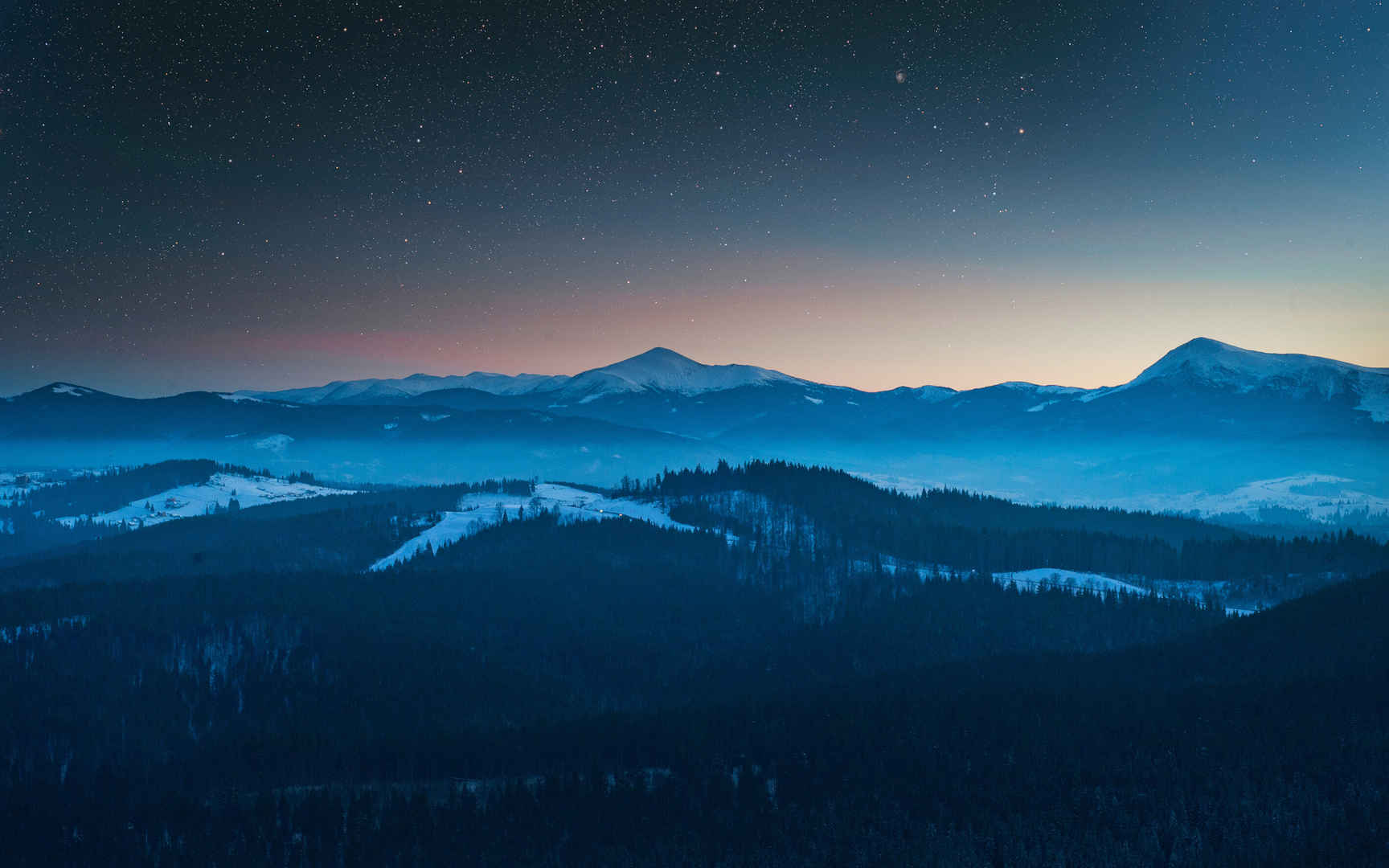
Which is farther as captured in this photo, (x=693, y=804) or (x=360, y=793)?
(x=360, y=793)

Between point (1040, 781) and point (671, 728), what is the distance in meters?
64.9

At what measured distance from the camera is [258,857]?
132 m

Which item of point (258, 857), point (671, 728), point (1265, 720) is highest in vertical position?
point (1265, 720)

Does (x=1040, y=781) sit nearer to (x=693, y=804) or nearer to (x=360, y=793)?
(x=693, y=804)

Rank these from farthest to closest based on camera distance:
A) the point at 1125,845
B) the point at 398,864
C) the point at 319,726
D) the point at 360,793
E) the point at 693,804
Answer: the point at 319,726
the point at 360,793
the point at 693,804
the point at 398,864
the point at 1125,845

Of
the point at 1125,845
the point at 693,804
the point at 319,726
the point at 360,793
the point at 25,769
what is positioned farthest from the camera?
the point at 319,726

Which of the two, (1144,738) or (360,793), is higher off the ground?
(1144,738)

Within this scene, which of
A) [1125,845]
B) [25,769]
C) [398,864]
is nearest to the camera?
[1125,845]

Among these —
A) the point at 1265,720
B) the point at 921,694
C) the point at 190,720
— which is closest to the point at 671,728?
the point at 921,694

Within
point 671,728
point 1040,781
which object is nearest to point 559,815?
point 671,728

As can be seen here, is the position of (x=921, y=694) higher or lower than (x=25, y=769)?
higher

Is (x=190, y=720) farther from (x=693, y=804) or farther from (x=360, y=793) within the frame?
(x=693, y=804)

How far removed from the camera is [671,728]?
16725cm

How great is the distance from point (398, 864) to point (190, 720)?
9716 cm
